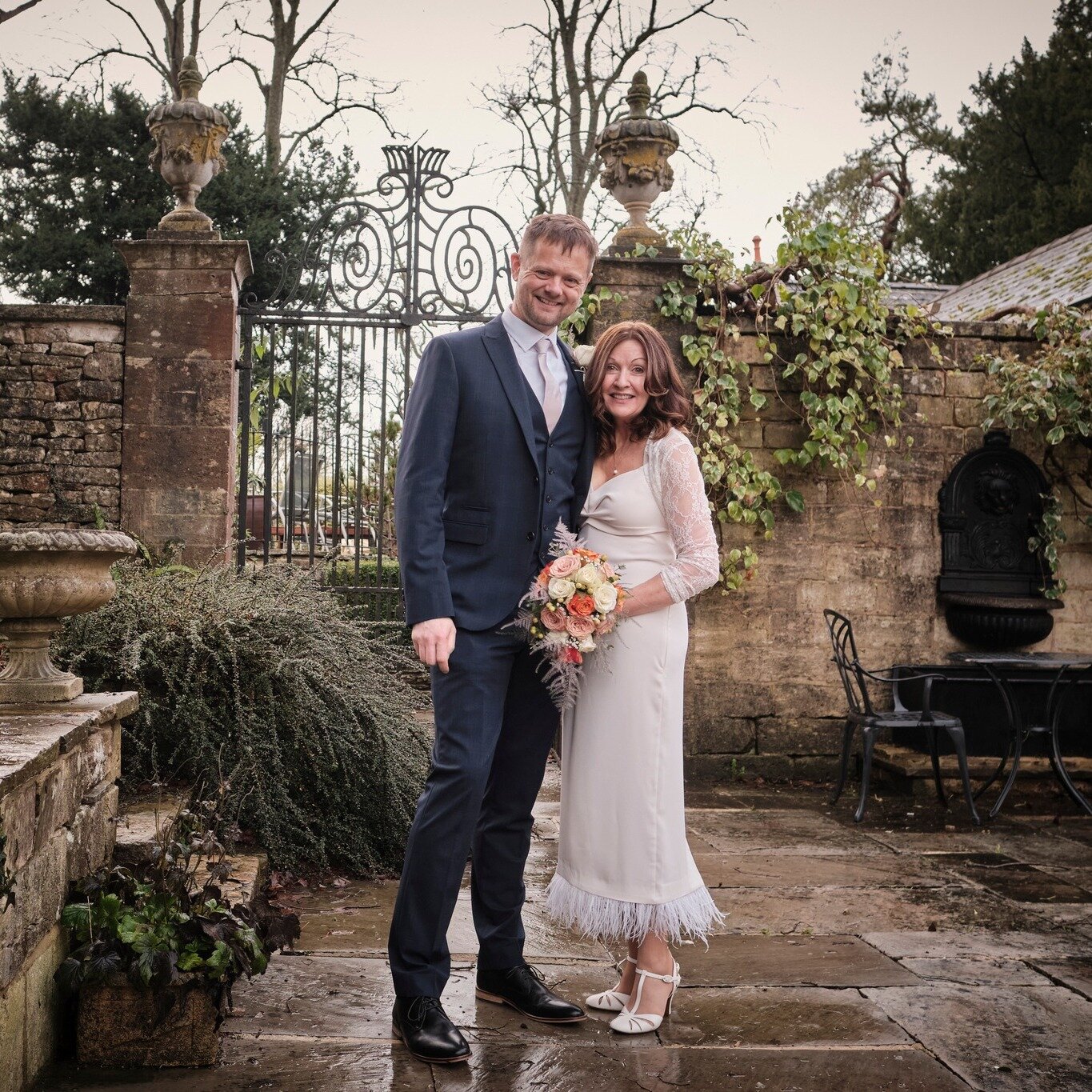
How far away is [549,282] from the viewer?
9.02ft

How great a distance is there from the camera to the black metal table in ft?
17.8

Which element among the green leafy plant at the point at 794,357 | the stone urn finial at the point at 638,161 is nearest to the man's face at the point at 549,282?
the green leafy plant at the point at 794,357

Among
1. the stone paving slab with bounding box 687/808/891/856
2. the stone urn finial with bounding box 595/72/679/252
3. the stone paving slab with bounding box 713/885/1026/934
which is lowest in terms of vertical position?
the stone paving slab with bounding box 687/808/891/856

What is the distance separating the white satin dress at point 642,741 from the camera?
2.73 m

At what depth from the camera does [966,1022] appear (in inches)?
109

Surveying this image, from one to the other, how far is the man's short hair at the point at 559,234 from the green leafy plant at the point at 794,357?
10.6ft

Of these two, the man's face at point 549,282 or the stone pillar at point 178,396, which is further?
the stone pillar at point 178,396

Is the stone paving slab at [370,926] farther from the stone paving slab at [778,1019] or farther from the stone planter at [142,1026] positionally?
the stone planter at [142,1026]

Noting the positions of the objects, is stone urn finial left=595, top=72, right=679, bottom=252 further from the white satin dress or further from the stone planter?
the stone planter

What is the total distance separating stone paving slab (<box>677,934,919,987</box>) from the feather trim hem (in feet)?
1.38

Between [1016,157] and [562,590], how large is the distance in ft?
70.4

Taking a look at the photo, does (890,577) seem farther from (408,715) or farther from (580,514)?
(580,514)

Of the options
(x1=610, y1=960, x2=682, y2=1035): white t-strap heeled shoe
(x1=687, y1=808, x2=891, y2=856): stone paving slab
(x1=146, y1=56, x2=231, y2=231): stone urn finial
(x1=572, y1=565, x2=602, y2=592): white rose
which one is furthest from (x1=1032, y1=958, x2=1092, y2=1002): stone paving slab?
(x1=146, y1=56, x2=231, y2=231): stone urn finial

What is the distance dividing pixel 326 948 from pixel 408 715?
1312 mm
